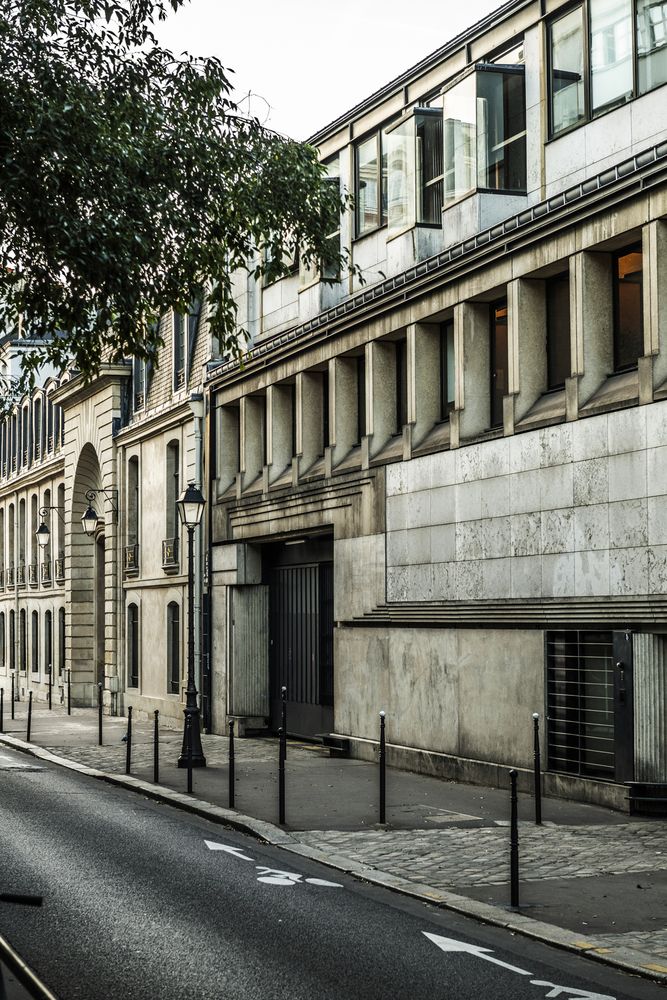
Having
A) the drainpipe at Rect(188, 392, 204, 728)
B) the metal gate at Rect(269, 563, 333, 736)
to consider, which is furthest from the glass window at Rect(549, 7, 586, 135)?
the drainpipe at Rect(188, 392, 204, 728)

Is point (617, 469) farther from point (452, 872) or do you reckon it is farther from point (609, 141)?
point (452, 872)

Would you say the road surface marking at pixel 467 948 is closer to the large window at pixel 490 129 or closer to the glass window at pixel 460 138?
the large window at pixel 490 129

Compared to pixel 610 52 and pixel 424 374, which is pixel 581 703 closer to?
pixel 424 374

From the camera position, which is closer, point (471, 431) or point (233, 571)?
point (471, 431)

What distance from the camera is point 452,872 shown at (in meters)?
11.9

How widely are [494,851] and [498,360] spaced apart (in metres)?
8.57

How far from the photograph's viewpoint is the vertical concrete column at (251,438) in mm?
28578

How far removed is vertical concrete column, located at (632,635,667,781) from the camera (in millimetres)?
15445

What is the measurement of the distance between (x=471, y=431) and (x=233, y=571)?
10.1 metres

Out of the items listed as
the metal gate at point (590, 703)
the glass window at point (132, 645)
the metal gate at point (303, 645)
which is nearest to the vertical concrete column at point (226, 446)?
the metal gate at point (303, 645)

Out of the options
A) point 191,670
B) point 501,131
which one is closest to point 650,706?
point 191,670

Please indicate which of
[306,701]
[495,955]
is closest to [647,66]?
[495,955]

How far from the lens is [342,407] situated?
79.7 feet

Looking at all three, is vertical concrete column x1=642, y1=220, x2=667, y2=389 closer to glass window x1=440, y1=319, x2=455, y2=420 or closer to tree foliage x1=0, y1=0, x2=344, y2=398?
tree foliage x1=0, y1=0, x2=344, y2=398
